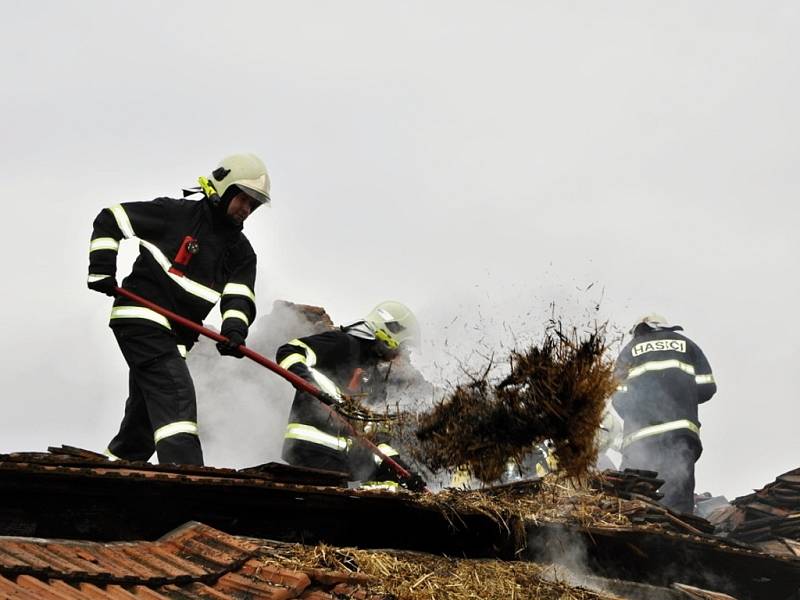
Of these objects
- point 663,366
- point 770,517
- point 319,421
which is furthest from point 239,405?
point 770,517

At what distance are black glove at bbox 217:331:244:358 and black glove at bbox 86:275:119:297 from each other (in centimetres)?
84

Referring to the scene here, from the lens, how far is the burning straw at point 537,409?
4.66m

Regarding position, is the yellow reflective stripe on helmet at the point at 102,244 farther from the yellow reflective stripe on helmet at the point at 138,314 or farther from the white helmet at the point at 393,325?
the white helmet at the point at 393,325

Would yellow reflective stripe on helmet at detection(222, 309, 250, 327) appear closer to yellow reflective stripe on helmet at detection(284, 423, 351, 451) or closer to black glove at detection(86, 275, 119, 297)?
black glove at detection(86, 275, 119, 297)

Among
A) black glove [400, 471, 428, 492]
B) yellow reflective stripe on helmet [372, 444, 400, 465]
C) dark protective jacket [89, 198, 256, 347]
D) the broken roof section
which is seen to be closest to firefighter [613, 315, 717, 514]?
the broken roof section

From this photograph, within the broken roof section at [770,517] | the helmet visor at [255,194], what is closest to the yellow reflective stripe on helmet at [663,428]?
the broken roof section at [770,517]

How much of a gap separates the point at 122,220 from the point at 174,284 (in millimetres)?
589

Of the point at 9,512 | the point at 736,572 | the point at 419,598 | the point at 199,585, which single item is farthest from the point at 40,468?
the point at 736,572

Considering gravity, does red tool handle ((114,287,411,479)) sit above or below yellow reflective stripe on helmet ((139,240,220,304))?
below

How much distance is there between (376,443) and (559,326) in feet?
7.35

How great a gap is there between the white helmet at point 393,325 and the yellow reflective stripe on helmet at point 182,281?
1726mm

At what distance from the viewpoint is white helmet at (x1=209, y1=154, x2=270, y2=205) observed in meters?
6.90

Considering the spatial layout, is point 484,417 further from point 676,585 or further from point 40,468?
point 40,468

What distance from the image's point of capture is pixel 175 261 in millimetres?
6629
